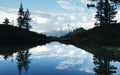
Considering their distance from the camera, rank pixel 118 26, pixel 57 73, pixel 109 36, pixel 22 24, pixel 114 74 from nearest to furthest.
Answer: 1. pixel 114 74
2. pixel 57 73
3. pixel 109 36
4. pixel 118 26
5. pixel 22 24

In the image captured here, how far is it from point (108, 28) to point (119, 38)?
6.71 m

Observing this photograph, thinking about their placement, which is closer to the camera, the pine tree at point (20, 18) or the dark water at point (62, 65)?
the dark water at point (62, 65)

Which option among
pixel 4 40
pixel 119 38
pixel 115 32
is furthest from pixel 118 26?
pixel 4 40

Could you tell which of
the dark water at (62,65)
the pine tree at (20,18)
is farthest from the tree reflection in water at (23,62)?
the pine tree at (20,18)

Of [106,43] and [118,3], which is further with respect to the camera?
[118,3]

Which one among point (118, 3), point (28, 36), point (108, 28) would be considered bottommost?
point (28, 36)

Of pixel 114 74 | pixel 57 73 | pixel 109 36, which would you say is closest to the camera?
pixel 114 74

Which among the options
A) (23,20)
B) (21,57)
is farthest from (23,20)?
(21,57)

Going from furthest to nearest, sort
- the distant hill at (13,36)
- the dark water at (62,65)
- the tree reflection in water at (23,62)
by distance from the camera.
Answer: the distant hill at (13,36)
the tree reflection in water at (23,62)
the dark water at (62,65)

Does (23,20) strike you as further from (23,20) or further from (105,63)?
(105,63)

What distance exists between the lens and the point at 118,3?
6488cm

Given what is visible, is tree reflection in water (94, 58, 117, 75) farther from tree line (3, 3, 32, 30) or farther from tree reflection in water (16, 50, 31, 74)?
tree line (3, 3, 32, 30)

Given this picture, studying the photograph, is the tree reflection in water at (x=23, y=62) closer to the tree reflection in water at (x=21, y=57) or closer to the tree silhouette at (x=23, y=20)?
the tree reflection in water at (x=21, y=57)

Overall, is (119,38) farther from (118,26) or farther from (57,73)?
(57,73)
